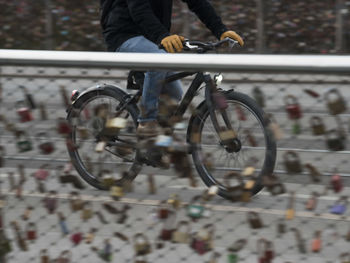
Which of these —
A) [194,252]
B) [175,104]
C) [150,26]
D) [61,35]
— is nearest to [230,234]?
[194,252]

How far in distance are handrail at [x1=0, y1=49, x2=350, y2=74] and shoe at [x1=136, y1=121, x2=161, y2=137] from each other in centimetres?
21

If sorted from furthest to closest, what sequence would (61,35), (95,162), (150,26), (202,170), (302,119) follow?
(61,35)
(150,26)
(95,162)
(202,170)
(302,119)

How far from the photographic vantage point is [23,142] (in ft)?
9.65

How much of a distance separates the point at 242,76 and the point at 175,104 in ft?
0.86

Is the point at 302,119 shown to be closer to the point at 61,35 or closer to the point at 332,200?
the point at 332,200

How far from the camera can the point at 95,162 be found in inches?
122

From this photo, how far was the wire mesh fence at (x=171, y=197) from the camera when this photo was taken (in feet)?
8.46

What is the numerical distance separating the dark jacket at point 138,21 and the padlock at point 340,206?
2.21 meters

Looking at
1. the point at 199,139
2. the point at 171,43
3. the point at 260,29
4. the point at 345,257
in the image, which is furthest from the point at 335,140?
the point at 260,29

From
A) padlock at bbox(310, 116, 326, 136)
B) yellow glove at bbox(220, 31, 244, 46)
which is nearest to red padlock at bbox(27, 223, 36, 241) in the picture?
padlock at bbox(310, 116, 326, 136)

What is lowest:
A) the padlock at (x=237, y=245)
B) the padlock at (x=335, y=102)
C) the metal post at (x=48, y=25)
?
the metal post at (x=48, y=25)

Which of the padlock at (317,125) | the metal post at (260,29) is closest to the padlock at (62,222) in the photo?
the padlock at (317,125)

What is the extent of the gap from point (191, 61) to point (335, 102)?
0.48m

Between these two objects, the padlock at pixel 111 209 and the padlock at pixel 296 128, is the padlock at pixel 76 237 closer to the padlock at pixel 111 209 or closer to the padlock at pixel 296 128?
the padlock at pixel 111 209
